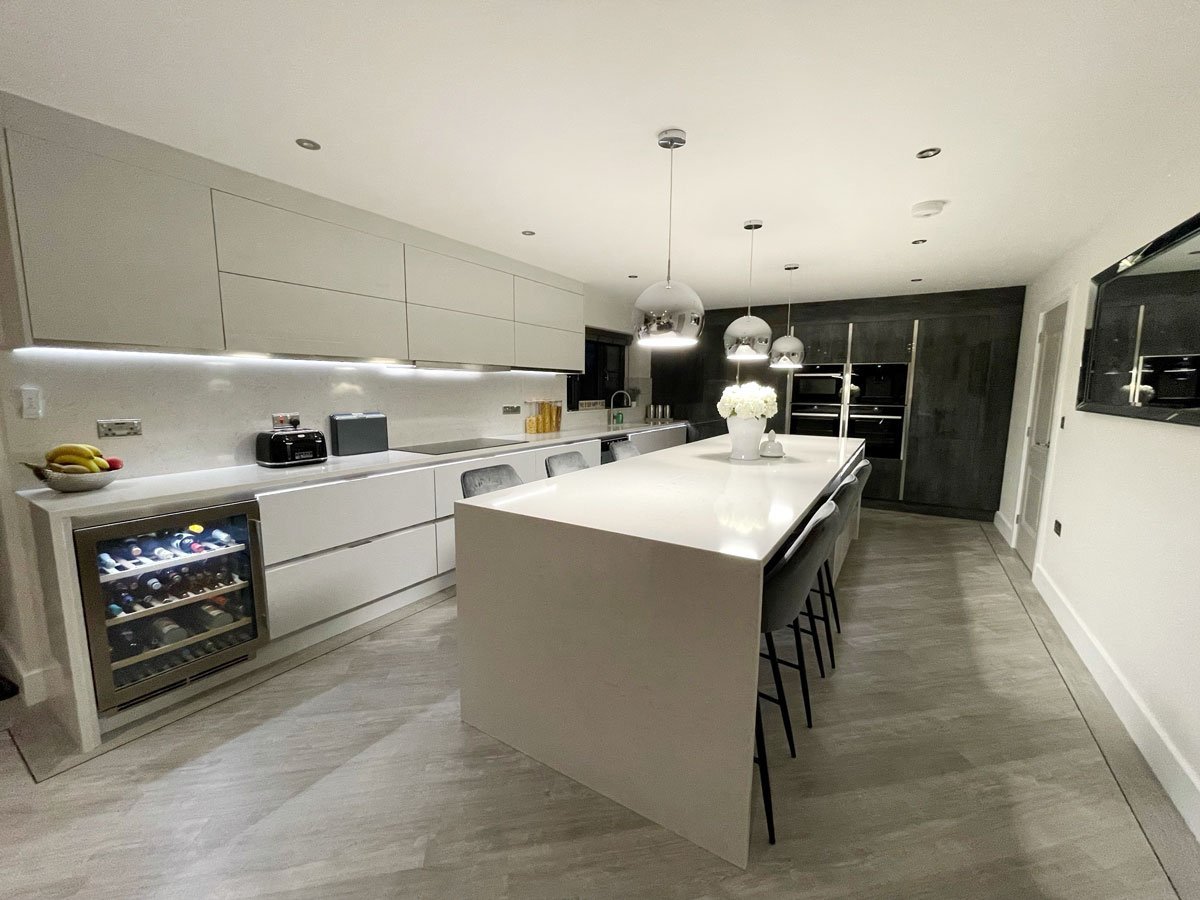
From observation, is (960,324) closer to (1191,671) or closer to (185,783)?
(1191,671)

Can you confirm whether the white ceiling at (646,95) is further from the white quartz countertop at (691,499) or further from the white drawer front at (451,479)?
the white drawer front at (451,479)

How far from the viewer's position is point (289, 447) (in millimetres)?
2668

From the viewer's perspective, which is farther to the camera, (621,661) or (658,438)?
(658,438)

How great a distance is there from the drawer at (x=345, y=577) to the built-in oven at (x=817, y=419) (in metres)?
4.51

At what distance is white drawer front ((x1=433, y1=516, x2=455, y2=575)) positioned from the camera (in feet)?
10.5

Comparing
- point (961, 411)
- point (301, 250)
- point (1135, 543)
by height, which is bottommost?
point (1135, 543)

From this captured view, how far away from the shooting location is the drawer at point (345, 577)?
237 cm

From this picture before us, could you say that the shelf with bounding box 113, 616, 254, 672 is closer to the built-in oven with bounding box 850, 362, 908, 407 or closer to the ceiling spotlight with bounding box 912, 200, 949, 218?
the ceiling spotlight with bounding box 912, 200, 949, 218

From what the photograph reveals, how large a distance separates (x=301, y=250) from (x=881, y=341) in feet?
17.6

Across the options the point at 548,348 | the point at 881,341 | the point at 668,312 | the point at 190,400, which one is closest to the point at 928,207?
the point at 668,312

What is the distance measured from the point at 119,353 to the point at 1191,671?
4.31 metres

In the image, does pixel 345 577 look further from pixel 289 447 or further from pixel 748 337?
pixel 748 337

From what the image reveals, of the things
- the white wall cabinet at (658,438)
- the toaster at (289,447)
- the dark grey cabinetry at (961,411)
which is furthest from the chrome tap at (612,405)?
the toaster at (289,447)

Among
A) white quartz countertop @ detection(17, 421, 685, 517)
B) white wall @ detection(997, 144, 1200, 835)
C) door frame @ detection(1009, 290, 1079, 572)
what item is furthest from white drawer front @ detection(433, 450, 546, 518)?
door frame @ detection(1009, 290, 1079, 572)
